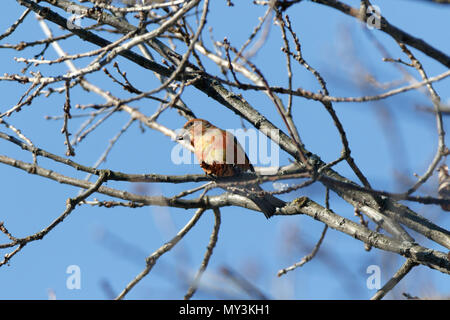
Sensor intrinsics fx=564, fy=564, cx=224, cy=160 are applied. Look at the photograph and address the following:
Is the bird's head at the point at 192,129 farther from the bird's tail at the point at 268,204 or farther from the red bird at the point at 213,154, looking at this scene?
the bird's tail at the point at 268,204

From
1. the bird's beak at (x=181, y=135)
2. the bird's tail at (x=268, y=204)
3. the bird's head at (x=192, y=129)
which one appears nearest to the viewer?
the bird's tail at (x=268, y=204)

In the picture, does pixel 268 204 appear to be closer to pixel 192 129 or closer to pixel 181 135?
pixel 181 135

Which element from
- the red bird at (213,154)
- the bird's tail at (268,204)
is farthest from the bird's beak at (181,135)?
the bird's tail at (268,204)

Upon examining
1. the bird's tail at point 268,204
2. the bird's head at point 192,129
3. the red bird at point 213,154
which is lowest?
the bird's tail at point 268,204

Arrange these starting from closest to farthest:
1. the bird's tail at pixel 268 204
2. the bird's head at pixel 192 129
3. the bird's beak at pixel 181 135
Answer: the bird's tail at pixel 268 204
the bird's beak at pixel 181 135
the bird's head at pixel 192 129

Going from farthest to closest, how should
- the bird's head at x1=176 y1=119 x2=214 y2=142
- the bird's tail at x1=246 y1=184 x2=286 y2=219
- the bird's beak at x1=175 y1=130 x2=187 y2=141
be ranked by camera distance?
1. the bird's head at x1=176 y1=119 x2=214 y2=142
2. the bird's beak at x1=175 y1=130 x2=187 y2=141
3. the bird's tail at x1=246 y1=184 x2=286 y2=219

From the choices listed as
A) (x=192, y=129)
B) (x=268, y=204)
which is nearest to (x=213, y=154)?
(x=192, y=129)

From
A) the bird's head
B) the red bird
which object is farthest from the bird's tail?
the bird's head

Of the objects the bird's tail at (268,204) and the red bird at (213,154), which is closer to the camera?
the bird's tail at (268,204)

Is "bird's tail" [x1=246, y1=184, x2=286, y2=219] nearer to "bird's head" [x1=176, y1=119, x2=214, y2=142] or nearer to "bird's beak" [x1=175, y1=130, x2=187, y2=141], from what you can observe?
"bird's beak" [x1=175, y1=130, x2=187, y2=141]

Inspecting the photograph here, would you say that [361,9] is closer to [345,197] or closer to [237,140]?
[345,197]

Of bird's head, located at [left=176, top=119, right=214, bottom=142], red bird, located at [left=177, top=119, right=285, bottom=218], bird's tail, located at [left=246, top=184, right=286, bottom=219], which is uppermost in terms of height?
bird's head, located at [left=176, top=119, right=214, bottom=142]

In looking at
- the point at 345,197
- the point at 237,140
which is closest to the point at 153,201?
the point at 345,197

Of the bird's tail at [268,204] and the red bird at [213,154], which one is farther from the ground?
the red bird at [213,154]
